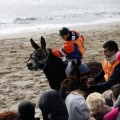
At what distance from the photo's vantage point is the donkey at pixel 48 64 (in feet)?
22.8

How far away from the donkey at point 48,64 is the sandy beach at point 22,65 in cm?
148

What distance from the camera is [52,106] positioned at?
15.3 feet

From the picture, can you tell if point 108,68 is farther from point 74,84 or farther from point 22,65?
point 22,65

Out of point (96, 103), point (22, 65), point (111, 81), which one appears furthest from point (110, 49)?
point (22, 65)

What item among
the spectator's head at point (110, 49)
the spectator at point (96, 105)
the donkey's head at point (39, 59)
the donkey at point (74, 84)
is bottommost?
the spectator at point (96, 105)

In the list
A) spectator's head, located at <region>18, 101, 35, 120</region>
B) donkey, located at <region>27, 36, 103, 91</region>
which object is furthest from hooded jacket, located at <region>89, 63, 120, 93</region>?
spectator's head, located at <region>18, 101, 35, 120</region>

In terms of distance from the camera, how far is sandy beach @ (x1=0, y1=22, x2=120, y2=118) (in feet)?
31.6

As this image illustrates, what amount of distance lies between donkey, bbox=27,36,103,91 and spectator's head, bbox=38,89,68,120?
2221 millimetres

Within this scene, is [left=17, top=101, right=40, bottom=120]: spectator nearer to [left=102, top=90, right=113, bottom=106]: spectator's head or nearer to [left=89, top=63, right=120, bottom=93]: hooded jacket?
[left=102, top=90, right=113, bottom=106]: spectator's head

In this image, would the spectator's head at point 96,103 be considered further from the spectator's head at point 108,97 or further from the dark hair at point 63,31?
the dark hair at point 63,31

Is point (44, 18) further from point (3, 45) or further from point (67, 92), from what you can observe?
point (67, 92)

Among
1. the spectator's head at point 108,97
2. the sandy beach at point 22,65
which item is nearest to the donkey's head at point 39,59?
the spectator's head at point 108,97

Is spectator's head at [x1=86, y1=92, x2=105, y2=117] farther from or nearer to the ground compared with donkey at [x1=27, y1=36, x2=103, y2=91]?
nearer to the ground

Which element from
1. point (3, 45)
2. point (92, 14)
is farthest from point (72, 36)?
point (92, 14)
